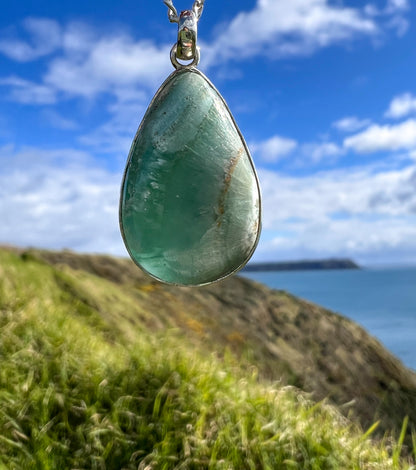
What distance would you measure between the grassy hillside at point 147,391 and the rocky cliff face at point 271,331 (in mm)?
19

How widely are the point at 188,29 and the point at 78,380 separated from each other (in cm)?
214

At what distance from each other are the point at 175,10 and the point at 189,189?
0.73m

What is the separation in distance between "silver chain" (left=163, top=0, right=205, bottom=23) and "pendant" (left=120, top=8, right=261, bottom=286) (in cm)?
13

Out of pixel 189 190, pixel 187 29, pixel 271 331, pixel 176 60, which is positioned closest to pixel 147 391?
pixel 189 190

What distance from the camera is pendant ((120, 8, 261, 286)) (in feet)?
7.30

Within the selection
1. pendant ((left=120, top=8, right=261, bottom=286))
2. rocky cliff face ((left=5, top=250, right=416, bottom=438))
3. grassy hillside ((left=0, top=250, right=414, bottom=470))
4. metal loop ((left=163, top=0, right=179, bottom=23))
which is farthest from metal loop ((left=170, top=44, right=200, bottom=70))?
rocky cliff face ((left=5, top=250, right=416, bottom=438))

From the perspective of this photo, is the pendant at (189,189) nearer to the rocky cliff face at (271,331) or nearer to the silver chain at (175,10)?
the silver chain at (175,10)

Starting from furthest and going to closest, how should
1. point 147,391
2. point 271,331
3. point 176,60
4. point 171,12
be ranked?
point 271,331
point 147,391
point 176,60
point 171,12

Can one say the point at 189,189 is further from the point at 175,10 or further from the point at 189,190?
the point at 175,10

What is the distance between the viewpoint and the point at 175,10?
7.15 feet

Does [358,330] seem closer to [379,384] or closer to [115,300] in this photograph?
[379,384]

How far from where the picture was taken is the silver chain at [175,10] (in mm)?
2176

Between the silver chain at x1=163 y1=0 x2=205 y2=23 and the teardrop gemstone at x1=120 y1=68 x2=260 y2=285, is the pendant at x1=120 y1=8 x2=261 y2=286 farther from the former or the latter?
the silver chain at x1=163 y1=0 x2=205 y2=23

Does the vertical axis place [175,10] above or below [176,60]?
above
